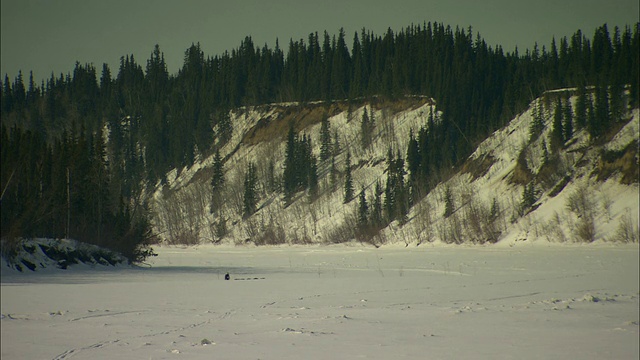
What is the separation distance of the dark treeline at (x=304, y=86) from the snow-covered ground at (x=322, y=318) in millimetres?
28793

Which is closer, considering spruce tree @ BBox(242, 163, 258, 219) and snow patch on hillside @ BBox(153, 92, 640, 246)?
snow patch on hillside @ BBox(153, 92, 640, 246)

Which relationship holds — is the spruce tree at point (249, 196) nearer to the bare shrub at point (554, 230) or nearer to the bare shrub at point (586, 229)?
the bare shrub at point (554, 230)

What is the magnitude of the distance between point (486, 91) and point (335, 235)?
2828cm

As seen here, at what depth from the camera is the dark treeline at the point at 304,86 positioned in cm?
8162

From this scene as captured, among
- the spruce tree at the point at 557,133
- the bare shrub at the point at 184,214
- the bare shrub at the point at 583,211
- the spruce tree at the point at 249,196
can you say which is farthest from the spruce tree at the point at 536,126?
the bare shrub at the point at 184,214

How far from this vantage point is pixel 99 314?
14664 mm

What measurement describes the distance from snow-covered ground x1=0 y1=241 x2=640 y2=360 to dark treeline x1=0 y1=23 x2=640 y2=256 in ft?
94.5

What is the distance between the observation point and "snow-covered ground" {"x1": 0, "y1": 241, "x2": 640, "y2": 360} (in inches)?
424

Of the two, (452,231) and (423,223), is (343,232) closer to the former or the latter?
(423,223)

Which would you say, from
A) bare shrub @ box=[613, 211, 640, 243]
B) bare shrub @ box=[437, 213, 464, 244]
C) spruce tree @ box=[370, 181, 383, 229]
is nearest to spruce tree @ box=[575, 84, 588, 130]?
bare shrub @ box=[437, 213, 464, 244]

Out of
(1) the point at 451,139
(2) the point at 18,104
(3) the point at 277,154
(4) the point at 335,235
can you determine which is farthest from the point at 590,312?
(2) the point at 18,104

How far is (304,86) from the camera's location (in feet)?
347

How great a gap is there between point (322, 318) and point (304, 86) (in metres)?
92.9

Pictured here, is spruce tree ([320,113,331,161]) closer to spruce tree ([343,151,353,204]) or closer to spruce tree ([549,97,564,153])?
spruce tree ([343,151,353,204])
